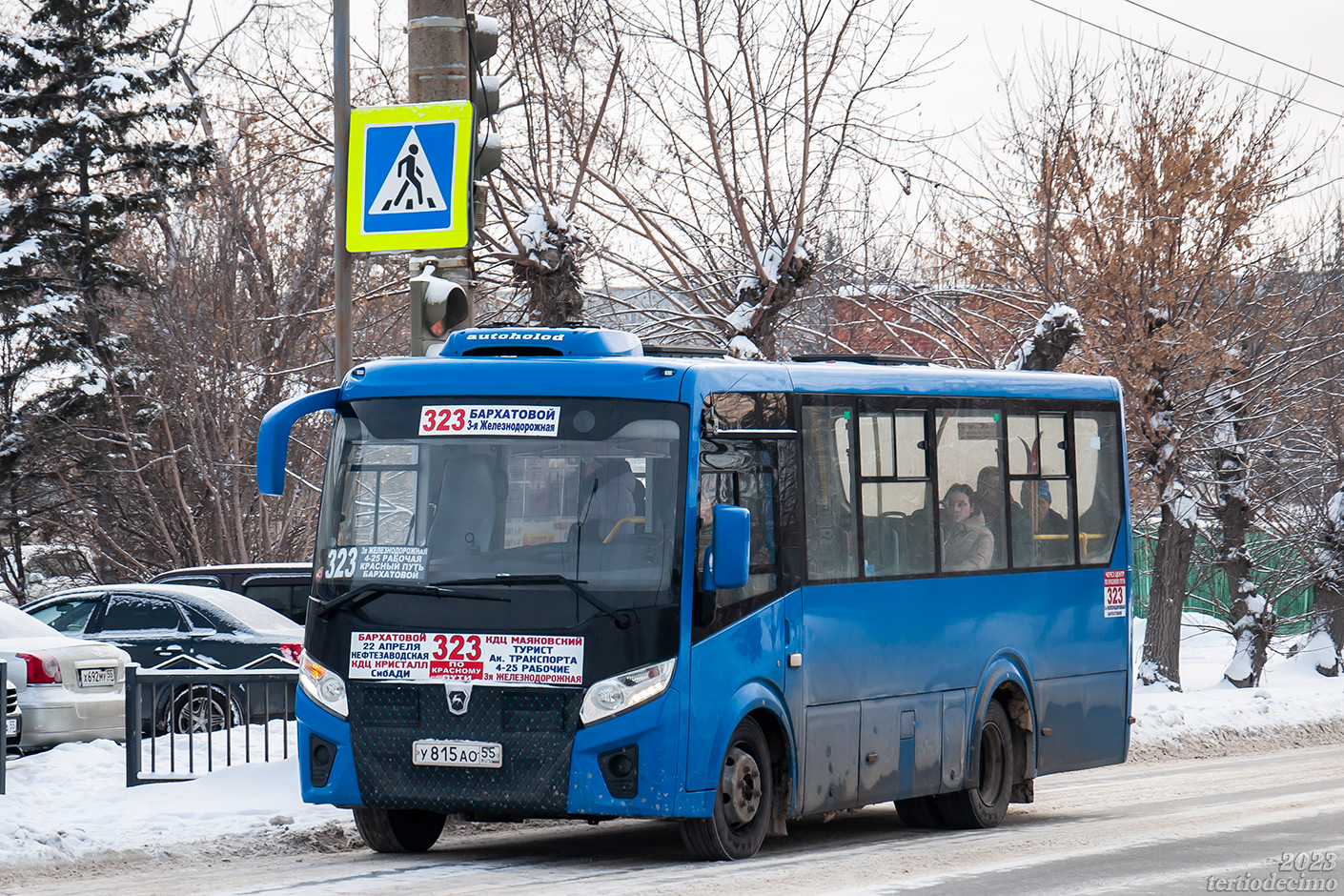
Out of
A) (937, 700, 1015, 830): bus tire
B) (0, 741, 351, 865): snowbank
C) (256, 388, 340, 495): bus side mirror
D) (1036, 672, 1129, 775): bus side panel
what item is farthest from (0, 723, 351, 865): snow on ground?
(1036, 672, 1129, 775): bus side panel

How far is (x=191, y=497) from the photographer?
92.9 feet

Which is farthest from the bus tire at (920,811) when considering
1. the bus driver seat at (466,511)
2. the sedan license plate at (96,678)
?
the sedan license plate at (96,678)

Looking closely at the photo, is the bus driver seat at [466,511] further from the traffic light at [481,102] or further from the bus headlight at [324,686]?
the traffic light at [481,102]

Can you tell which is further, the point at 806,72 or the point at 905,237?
the point at 905,237

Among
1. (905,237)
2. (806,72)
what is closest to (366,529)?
(806,72)

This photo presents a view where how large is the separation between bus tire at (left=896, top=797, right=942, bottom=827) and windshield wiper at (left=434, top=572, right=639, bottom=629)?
145 inches

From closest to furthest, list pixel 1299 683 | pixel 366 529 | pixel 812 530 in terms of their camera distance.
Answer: pixel 366 529 < pixel 812 530 < pixel 1299 683

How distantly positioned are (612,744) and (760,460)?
189 cm

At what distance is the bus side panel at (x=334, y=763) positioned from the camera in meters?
9.12

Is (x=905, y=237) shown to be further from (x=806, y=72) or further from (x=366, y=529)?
(x=366, y=529)

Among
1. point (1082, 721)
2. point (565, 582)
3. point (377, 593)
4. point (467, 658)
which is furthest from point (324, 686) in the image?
point (1082, 721)

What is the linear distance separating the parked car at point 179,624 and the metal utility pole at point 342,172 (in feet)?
14.6

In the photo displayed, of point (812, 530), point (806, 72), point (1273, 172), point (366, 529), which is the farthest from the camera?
point (1273, 172)

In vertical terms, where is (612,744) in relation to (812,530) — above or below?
below
